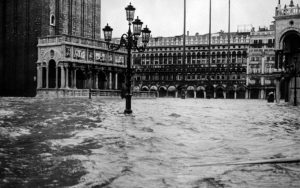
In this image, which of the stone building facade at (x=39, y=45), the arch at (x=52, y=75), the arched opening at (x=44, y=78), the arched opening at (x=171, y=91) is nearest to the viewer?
the stone building facade at (x=39, y=45)

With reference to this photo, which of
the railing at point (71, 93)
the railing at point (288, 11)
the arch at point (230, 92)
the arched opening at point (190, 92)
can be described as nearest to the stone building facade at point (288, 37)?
the railing at point (288, 11)

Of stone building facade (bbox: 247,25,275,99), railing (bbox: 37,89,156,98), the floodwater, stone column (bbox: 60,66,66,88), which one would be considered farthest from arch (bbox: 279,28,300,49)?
stone building facade (bbox: 247,25,275,99)

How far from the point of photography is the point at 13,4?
4428 centimetres

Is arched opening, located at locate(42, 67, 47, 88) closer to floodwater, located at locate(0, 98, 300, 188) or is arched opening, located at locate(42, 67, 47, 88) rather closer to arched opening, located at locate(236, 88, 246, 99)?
floodwater, located at locate(0, 98, 300, 188)

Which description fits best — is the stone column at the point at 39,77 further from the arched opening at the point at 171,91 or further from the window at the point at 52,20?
the arched opening at the point at 171,91

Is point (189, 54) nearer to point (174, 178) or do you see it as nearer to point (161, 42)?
point (161, 42)

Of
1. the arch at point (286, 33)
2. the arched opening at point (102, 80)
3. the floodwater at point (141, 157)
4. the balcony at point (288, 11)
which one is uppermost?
the balcony at point (288, 11)

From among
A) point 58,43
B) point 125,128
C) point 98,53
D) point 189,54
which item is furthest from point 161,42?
point 125,128

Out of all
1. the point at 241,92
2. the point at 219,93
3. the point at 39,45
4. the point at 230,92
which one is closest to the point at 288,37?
the point at 39,45

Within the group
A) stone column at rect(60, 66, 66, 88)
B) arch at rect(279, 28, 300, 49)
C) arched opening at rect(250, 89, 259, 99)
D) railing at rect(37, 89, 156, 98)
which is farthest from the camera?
arched opening at rect(250, 89, 259, 99)

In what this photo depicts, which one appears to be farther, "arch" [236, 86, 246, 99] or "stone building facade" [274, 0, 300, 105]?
"arch" [236, 86, 246, 99]

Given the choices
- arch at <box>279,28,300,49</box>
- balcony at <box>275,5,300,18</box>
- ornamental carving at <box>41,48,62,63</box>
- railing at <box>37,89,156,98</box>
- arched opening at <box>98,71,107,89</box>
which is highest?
balcony at <box>275,5,300,18</box>

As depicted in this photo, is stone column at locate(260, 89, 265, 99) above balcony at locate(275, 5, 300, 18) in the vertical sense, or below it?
below

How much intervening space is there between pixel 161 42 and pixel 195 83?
1150cm
